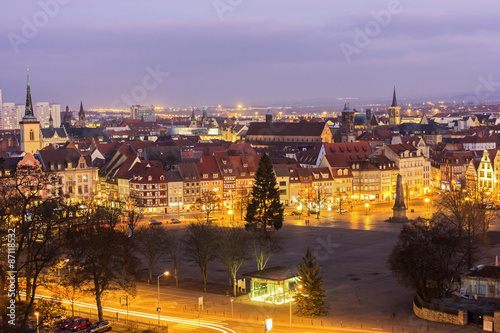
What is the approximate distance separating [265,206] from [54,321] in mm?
43230

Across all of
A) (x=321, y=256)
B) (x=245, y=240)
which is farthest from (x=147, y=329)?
(x=321, y=256)

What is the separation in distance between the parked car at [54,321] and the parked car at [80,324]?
790 millimetres

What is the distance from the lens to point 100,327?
47.8 m

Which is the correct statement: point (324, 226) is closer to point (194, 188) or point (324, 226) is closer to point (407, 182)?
point (194, 188)

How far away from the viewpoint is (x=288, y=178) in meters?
116

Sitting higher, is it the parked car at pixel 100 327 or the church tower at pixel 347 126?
the church tower at pixel 347 126

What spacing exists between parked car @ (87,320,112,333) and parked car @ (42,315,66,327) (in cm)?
180

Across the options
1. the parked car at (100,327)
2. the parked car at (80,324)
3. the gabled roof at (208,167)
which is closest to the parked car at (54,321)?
the parked car at (80,324)

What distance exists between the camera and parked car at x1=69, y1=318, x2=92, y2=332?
48275 mm

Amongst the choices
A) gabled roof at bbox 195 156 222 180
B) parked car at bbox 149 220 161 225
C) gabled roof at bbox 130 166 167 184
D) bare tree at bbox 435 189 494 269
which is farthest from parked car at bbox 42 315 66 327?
gabled roof at bbox 195 156 222 180

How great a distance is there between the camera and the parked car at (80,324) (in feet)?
158

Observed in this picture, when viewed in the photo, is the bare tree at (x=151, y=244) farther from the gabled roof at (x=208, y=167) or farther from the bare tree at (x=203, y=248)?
the gabled roof at (x=208, y=167)

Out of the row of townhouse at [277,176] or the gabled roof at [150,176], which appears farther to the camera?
the row of townhouse at [277,176]

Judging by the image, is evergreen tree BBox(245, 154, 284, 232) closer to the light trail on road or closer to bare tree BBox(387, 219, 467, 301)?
bare tree BBox(387, 219, 467, 301)
